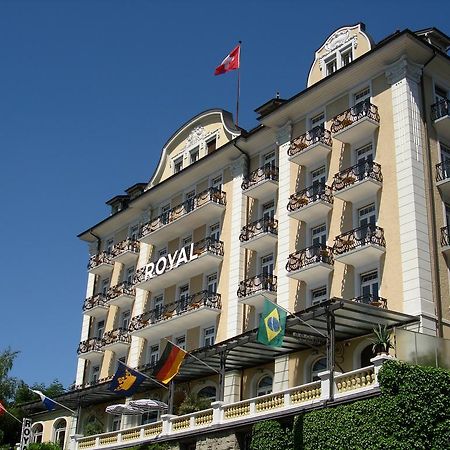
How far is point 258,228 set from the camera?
37938mm

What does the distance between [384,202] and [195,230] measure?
1405 cm

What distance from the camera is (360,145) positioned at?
113ft

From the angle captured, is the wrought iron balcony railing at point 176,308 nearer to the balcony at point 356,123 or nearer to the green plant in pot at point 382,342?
the balcony at point 356,123

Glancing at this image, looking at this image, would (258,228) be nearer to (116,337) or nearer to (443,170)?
(443,170)

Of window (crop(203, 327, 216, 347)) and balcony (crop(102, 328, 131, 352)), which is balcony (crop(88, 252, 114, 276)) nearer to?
balcony (crop(102, 328, 131, 352))

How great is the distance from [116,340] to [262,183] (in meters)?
13.9

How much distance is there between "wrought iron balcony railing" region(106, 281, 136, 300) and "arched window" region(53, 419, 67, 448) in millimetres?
8369

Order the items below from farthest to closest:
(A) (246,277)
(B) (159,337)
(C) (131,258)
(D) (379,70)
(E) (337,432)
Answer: (C) (131,258), (B) (159,337), (A) (246,277), (D) (379,70), (E) (337,432)

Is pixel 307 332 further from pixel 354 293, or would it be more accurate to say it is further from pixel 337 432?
pixel 337 432

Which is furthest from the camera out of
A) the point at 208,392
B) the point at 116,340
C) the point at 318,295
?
the point at 116,340

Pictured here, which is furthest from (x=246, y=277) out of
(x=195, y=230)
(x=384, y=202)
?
(x=384, y=202)

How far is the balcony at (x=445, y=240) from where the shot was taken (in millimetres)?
30688

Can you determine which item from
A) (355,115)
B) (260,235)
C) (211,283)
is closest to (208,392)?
(211,283)

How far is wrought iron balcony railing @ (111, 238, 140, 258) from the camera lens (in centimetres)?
4726
